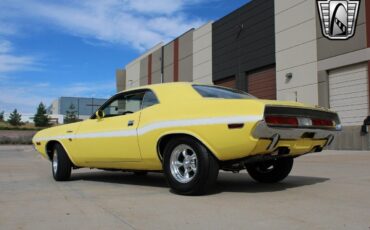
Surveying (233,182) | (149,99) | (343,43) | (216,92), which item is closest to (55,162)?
(149,99)

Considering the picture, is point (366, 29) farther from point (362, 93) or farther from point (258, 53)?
point (258, 53)

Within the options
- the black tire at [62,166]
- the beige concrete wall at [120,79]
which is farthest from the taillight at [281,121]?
the beige concrete wall at [120,79]

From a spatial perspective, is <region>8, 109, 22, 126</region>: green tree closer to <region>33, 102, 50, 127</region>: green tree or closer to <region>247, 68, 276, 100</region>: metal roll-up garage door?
<region>33, 102, 50, 127</region>: green tree

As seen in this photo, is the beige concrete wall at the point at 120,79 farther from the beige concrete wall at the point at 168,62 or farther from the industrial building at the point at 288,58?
the industrial building at the point at 288,58

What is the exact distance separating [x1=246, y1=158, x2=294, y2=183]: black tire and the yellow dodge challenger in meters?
0.01

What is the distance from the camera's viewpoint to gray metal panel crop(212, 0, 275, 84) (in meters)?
28.2

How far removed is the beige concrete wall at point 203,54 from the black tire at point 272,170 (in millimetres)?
27995

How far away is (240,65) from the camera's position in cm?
3106

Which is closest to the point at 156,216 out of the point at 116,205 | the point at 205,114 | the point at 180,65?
the point at 116,205

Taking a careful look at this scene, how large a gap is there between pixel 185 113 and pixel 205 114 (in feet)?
1.10

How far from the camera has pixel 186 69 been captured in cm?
3956

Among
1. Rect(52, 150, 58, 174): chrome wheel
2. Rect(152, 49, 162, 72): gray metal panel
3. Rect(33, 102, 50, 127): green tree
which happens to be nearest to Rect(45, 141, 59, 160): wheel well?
Rect(52, 150, 58, 174): chrome wheel

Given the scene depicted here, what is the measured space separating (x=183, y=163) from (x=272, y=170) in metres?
1.94

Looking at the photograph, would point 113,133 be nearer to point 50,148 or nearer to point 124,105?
point 124,105
